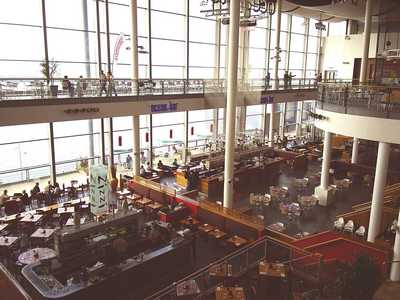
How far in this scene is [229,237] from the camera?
13086mm

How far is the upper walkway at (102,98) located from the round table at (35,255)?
15.0 ft

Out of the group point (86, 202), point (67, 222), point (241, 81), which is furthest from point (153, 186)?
point (241, 81)

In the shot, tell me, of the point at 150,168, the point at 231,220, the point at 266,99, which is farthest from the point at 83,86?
the point at 266,99

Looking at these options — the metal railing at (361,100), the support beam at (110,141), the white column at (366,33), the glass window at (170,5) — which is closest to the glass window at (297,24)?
the white column at (366,33)

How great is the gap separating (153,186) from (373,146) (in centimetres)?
1722

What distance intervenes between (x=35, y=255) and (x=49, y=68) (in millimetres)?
8758

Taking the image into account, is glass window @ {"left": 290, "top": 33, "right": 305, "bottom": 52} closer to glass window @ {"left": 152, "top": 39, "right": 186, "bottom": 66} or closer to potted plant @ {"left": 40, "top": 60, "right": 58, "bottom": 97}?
glass window @ {"left": 152, "top": 39, "right": 186, "bottom": 66}

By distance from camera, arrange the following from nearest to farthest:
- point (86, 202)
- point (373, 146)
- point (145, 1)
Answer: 1. point (86, 202)
2. point (145, 1)
3. point (373, 146)

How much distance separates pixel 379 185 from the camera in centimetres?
1179

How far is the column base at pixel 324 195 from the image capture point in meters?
16.9

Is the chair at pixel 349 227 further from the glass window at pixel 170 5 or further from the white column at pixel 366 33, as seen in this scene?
the glass window at pixel 170 5

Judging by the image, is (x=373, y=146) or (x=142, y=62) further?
(x=373, y=146)

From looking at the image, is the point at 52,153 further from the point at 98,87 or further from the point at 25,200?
the point at 98,87

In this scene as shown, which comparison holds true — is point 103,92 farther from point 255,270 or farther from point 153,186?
point 255,270
